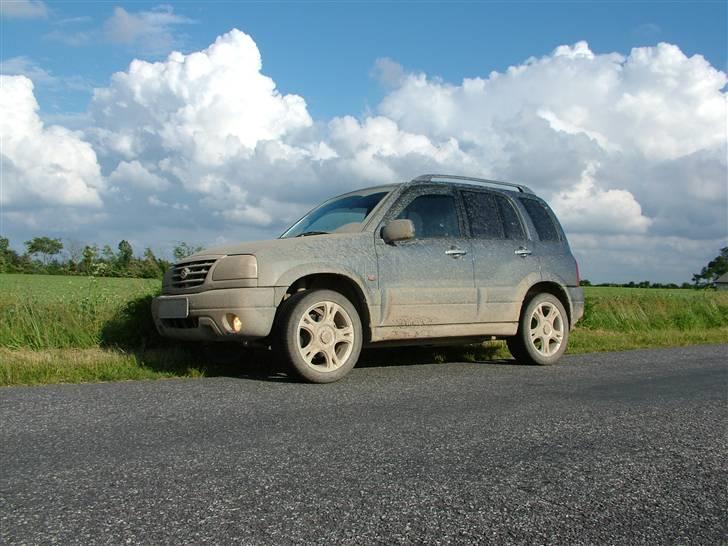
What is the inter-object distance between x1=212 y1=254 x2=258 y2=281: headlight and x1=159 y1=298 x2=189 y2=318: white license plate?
0.41 meters

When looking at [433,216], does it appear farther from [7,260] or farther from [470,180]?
[7,260]

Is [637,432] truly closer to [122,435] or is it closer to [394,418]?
[394,418]

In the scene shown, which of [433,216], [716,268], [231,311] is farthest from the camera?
[716,268]

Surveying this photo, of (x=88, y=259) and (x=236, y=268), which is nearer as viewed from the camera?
(x=236, y=268)

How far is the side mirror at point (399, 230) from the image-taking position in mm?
6859

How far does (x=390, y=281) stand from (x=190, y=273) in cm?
194

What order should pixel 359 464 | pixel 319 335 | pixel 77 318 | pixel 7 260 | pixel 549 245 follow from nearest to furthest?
pixel 359 464 < pixel 319 335 < pixel 77 318 < pixel 549 245 < pixel 7 260

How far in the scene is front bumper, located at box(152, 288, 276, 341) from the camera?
6363mm

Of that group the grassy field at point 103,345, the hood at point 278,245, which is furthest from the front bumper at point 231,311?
the grassy field at point 103,345

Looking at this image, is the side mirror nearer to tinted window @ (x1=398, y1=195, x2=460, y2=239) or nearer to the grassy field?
tinted window @ (x1=398, y1=195, x2=460, y2=239)

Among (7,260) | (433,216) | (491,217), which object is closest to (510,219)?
(491,217)

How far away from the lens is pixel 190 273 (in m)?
6.90

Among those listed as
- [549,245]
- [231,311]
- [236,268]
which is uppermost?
[549,245]

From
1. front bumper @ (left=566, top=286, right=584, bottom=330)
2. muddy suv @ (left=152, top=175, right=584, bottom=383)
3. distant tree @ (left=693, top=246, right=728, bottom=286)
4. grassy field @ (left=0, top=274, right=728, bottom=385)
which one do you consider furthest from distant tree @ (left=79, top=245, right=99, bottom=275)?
distant tree @ (left=693, top=246, right=728, bottom=286)
